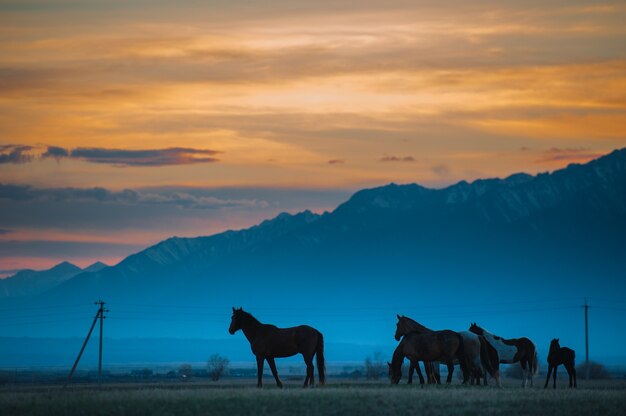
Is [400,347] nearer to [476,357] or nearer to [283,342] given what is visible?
[476,357]

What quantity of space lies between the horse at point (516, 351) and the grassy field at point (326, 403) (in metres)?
7.80

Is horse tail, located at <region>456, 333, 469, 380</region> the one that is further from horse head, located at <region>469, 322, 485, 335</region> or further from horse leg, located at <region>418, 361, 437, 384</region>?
horse head, located at <region>469, 322, 485, 335</region>

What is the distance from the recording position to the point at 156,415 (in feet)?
146

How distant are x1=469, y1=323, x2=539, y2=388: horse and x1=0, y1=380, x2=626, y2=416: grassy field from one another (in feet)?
25.6

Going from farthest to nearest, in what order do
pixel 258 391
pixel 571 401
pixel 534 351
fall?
pixel 534 351 < pixel 258 391 < pixel 571 401

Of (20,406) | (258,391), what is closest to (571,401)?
(258,391)

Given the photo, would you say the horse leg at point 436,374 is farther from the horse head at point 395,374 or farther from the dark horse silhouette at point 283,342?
the dark horse silhouette at point 283,342

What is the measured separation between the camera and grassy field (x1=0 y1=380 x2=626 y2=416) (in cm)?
4494

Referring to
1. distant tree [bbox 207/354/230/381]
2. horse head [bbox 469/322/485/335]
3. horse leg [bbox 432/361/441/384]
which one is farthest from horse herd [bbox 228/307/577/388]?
distant tree [bbox 207/354/230/381]

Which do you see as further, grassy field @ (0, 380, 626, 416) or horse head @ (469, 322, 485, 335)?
horse head @ (469, 322, 485, 335)

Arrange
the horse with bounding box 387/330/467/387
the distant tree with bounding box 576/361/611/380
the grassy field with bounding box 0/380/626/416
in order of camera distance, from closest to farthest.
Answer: the grassy field with bounding box 0/380/626/416
the horse with bounding box 387/330/467/387
the distant tree with bounding box 576/361/611/380

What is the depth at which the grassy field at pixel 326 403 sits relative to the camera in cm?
4494

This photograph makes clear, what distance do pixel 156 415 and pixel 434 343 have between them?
14.5 metres

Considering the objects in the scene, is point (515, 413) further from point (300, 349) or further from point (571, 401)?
point (300, 349)
